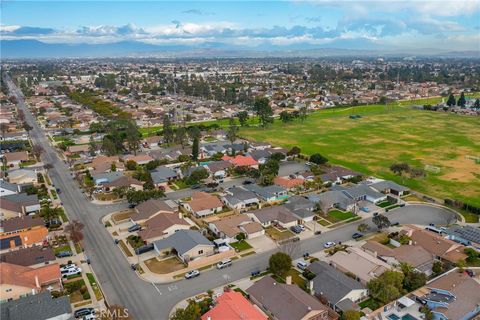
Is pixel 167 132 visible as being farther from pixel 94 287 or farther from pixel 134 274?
pixel 94 287

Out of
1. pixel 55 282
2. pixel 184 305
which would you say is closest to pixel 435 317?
pixel 184 305

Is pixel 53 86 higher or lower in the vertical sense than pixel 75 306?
higher

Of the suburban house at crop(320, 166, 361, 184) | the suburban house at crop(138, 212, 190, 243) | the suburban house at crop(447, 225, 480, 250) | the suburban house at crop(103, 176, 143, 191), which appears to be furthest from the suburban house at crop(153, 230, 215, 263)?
the suburban house at crop(447, 225, 480, 250)

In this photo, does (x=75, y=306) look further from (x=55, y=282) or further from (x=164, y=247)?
(x=164, y=247)

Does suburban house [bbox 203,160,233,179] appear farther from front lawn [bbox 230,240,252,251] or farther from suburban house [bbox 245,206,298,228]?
front lawn [bbox 230,240,252,251]

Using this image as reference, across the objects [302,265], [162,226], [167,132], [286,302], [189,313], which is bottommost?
[302,265]

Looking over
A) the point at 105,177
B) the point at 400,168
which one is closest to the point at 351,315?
the point at 400,168
